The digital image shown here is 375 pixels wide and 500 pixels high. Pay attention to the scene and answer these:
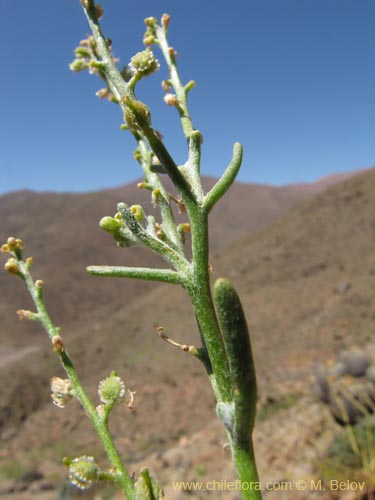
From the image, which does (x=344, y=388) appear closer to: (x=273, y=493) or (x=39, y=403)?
(x=273, y=493)

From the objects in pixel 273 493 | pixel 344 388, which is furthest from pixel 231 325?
pixel 344 388

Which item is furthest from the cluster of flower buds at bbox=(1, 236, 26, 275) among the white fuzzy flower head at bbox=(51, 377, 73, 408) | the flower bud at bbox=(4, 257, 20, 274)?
the white fuzzy flower head at bbox=(51, 377, 73, 408)

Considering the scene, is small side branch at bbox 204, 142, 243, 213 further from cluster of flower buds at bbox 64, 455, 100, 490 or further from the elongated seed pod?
cluster of flower buds at bbox 64, 455, 100, 490

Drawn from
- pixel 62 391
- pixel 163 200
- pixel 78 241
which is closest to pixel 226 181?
pixel 163 200

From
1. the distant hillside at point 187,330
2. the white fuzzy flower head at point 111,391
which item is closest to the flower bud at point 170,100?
the white fuzzy flower head at point 111,391

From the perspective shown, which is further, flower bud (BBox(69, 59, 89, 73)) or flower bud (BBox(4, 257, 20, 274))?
flower bud (BBox(69, 59, 89, 73))

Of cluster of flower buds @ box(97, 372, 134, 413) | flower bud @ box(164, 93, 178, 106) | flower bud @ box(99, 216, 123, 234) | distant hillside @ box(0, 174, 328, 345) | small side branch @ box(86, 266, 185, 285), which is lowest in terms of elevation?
cluster of flower buds @ box(97, 372, 134, 413)
